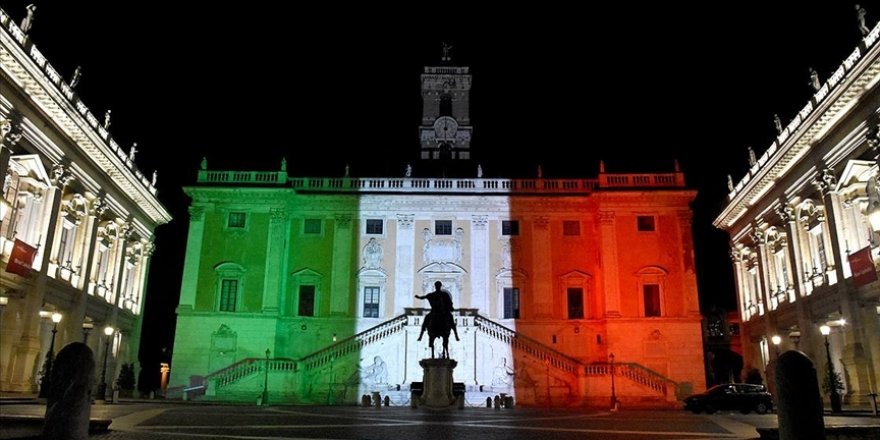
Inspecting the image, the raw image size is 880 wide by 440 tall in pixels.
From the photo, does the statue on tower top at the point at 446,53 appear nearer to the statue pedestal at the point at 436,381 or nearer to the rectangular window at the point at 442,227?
the rectangular window at the point at 442,227

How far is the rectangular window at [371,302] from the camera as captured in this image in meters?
41.4

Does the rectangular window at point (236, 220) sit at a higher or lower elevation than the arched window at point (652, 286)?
higher

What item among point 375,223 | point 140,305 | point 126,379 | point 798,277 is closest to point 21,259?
point 126,379

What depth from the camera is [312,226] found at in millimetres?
43219

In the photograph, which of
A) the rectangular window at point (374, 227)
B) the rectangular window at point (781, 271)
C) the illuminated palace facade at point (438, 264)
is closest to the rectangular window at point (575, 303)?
the illuminated palace facade at point (438, 264)

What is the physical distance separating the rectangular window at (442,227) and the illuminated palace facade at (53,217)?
18241 millimetres

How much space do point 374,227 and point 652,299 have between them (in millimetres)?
18030

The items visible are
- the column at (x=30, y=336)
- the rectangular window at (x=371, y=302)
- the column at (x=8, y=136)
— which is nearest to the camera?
the column at (x=8, y=136)

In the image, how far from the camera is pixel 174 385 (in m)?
38.8

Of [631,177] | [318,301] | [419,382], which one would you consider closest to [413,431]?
[419,382]

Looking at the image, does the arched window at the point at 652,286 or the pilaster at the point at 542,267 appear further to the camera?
the pilaster at the point at 542,267

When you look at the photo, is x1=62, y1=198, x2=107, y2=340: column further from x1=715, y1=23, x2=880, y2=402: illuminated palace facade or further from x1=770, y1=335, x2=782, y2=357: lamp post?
x1=770, y1=335, x2=782, y2=357: lamp post

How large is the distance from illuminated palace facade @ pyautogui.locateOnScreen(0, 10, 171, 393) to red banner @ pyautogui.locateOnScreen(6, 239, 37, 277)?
43 millimetres

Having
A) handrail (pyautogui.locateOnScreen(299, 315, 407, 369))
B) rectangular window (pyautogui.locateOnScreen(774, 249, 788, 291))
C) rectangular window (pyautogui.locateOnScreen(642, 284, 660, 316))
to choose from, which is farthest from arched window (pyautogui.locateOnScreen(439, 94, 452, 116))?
rectangular window (pyautogui.locateOnScreen(774, 249, 788, 291))
